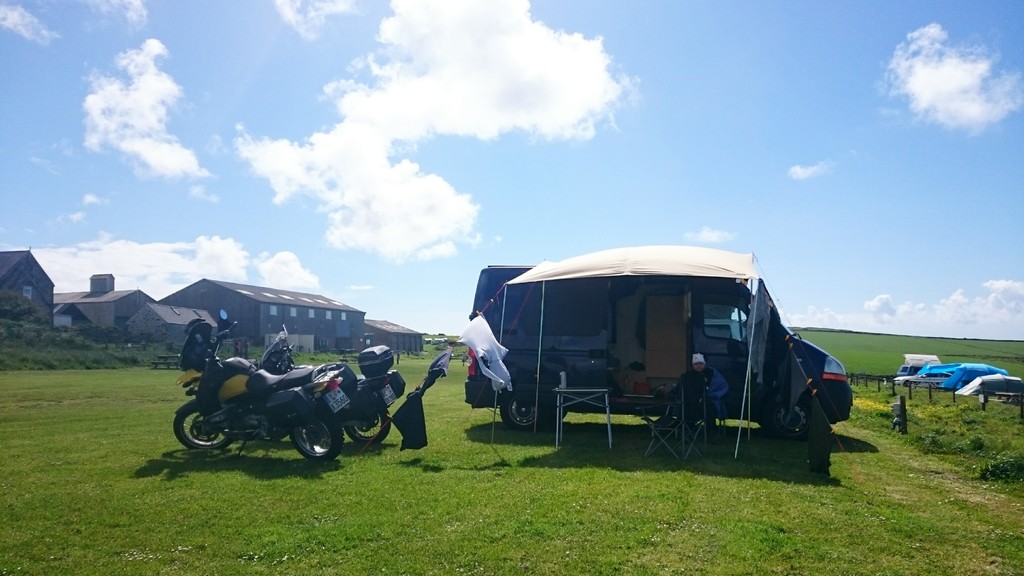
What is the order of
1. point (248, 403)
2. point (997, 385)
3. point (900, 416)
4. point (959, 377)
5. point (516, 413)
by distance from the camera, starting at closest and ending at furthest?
point (248, 403)
point (516, 413)
point (900, 416)
point (997, 385)
point (959, 377)

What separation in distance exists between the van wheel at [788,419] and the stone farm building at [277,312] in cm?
4892

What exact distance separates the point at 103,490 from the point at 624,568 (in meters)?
5.44

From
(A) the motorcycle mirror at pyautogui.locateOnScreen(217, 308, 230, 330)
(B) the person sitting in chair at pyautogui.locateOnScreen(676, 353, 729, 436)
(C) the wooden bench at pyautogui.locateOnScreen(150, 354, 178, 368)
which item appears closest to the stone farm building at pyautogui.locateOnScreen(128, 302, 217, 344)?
(C) the wooden bench at pyautogui.locateOnScreen(150, 354, 178, 368)

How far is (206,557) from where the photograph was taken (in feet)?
15.6

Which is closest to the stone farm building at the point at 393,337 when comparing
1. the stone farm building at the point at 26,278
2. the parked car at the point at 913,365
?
the stone farm building at the point at 26,278

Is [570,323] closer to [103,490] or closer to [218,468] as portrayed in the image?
[218,468]

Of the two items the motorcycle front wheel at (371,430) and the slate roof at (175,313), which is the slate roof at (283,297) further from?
the motorcycle front wheel at (371,430)

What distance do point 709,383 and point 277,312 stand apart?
189 feet

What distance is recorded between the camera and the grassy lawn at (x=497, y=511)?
4.63 m

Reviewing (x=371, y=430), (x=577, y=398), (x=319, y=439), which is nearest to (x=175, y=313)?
(x=371, y=430)

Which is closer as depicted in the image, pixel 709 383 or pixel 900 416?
pixel 709 383

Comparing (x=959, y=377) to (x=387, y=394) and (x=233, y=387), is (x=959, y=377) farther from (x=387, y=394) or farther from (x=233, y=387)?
(x=233, y=387)

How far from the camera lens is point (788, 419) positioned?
34.7 ft

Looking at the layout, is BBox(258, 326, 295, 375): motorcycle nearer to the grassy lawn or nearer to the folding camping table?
the grassy lawn
